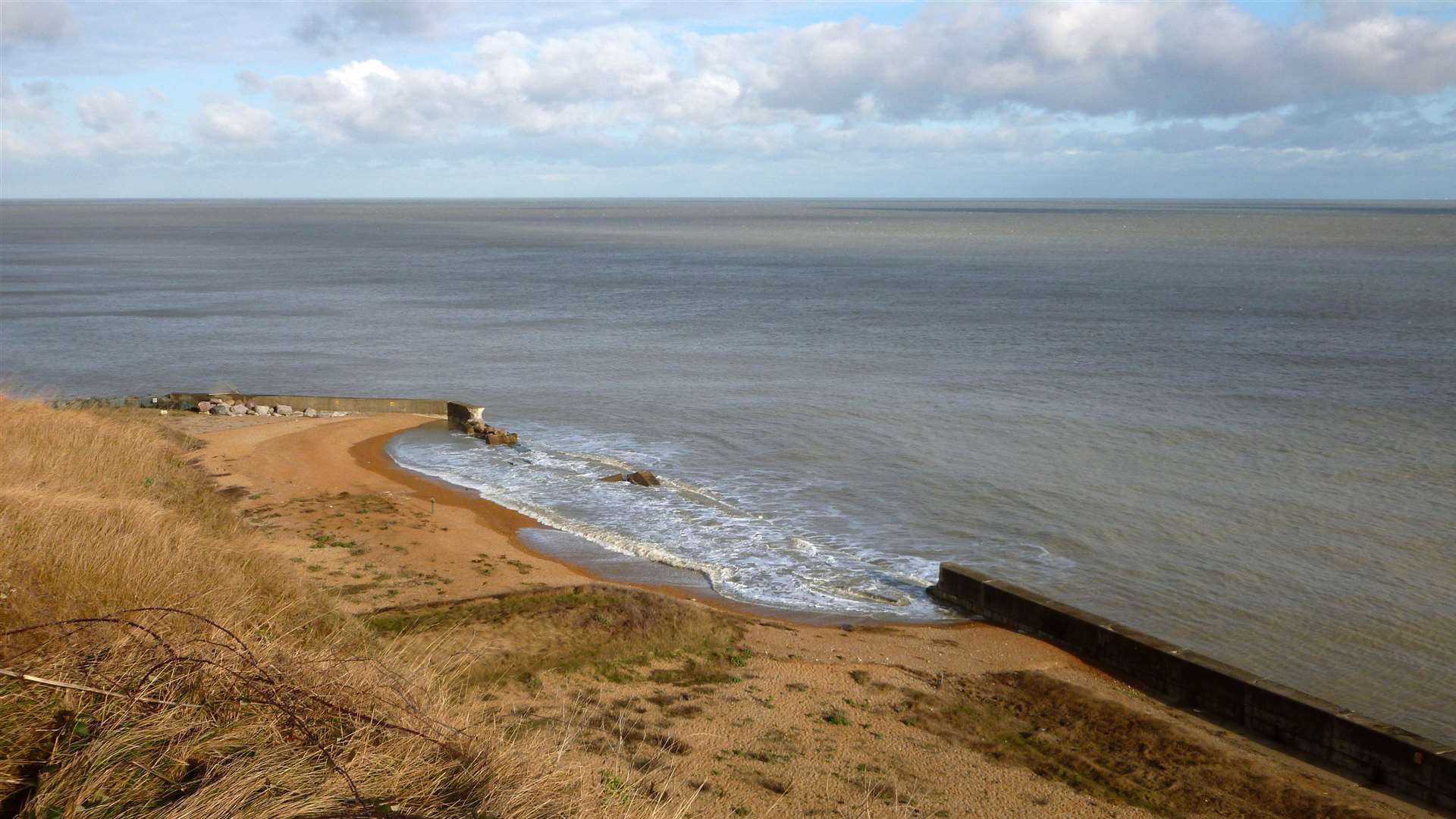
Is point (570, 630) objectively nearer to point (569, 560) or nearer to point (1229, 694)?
point (569, 560)

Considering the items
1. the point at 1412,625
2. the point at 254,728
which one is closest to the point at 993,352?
the point at 1412,625

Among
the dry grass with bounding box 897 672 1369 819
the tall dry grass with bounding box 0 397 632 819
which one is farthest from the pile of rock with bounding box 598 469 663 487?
the tall dry grass with bounding box 0 397 632 819

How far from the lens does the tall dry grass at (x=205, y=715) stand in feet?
19.1

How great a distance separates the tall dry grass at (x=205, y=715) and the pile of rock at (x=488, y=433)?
2228 cm

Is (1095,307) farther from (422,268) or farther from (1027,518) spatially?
(422,268)

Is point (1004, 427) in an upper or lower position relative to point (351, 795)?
lower

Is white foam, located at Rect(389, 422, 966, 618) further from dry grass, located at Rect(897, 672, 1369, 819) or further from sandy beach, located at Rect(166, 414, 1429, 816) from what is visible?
dry grass, located at Rect(897, 672, 1369, 819)

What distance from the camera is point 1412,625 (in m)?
18.8

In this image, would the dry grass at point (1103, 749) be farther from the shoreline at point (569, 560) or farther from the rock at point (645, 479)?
the rock at point (645, 479)

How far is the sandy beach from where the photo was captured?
11586 millimetres

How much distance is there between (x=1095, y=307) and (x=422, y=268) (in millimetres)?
66748

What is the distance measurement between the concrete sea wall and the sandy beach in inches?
13.1

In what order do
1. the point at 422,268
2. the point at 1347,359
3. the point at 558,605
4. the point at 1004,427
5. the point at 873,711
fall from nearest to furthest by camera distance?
1. the point at 873,711
2. the point at 558,605
3. the point at 1004,427
4. the point at 1347,359
5. the point at 422,268

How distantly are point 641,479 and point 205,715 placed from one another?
21.3 m
